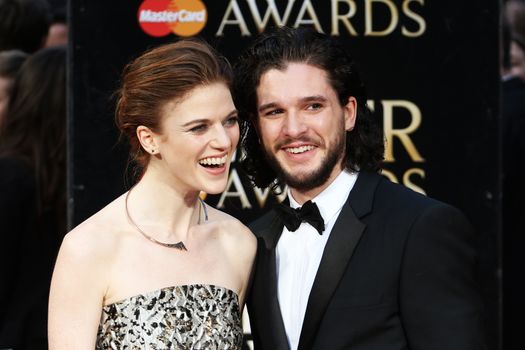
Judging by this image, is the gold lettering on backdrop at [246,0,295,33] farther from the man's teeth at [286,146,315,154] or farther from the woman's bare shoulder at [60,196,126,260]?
the woman's bare shoulder at [60,196,126,260]

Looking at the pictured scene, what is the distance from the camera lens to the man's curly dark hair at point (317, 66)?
3.79 meters

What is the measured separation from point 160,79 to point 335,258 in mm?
750

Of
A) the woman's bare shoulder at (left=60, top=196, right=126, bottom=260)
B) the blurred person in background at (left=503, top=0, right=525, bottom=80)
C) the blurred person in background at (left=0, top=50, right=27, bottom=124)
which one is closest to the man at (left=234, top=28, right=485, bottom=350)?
the woman's bare shoulder at (left=60, top=196, right=126, bottom=260)

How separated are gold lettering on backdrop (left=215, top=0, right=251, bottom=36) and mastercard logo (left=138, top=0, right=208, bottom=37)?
94 mm

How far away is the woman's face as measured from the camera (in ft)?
11.5

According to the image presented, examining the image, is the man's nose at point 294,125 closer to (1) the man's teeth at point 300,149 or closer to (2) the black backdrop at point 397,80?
(1) the man's teeth at point 300,149

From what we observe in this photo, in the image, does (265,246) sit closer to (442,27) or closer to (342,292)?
(342,292)

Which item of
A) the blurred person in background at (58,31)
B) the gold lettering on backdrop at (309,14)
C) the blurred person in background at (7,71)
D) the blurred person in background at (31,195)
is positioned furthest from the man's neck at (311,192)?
the blurred person in background at (58,31)

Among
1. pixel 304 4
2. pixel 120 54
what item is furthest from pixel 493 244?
pixel 120 54

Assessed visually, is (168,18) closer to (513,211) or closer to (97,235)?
(97,235)

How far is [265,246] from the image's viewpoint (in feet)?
12.4

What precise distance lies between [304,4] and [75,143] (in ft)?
3.51

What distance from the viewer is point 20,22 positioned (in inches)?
235

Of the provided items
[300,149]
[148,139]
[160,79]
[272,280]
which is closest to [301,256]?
[272,280]
